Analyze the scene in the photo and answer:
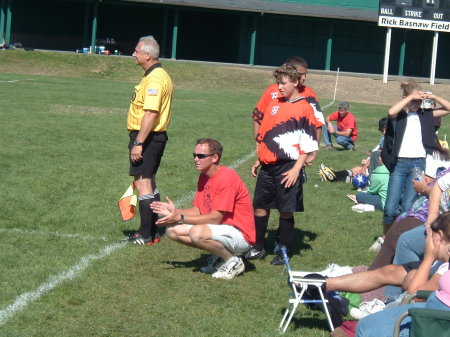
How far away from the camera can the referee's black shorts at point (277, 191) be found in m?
8.14

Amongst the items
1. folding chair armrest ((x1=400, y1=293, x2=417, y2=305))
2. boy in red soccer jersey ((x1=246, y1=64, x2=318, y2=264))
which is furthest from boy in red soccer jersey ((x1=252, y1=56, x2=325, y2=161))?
folding chair armrest ((x1=400, y1=293, x2=417, y2=305))

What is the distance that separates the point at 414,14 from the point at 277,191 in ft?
96.9

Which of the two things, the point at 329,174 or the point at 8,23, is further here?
the point at 8,23

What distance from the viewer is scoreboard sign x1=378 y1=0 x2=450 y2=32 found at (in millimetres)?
35875

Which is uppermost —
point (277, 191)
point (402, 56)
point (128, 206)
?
point (402, 56)

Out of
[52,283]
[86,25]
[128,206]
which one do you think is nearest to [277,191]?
[128,206]

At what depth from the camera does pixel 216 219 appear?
765cm

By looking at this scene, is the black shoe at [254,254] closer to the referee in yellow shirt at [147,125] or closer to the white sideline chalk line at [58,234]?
the referee in yellow shirt at [147,125]

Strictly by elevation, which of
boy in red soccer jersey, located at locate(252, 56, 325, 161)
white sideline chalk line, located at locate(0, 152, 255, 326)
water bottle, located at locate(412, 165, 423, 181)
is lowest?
white sideline chalk line, located at locate(0, 152, 255, 326)

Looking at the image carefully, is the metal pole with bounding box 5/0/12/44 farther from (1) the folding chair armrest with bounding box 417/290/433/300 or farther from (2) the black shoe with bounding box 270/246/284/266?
(1) the folding chair armrest with bounding box 417/290/433/300

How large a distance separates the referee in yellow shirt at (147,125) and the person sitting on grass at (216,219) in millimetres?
999

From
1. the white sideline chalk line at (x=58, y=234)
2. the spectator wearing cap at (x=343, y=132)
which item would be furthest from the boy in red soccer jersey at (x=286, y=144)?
the spectator wearing cap at (x=343, y=132)

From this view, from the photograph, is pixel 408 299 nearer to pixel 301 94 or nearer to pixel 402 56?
pixel 301 94

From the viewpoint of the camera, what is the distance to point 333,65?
50.4 meters
